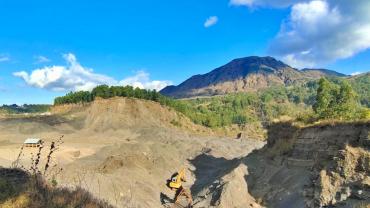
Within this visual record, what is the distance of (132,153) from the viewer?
56219 millimetres

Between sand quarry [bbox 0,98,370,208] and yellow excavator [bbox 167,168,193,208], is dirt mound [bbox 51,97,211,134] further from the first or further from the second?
yellow excavator [bbox 167,168,193,208]

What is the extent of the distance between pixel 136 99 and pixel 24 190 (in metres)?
126

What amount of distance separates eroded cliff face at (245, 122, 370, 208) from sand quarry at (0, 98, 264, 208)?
2104mm

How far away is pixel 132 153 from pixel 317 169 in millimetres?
31137

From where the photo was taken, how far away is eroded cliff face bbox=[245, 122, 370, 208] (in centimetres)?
2619

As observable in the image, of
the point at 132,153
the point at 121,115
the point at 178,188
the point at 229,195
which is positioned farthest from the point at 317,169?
the point at 121,115

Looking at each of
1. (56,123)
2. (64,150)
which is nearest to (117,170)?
(64,150)

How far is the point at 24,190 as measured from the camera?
977 centimetres

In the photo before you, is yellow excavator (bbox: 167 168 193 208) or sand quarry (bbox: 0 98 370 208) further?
yellow excavator (bbox: 167 168 193 208)

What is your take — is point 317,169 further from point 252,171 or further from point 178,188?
→ point 252,171

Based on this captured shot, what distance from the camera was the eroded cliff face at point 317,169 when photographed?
→ 26188 millimetres

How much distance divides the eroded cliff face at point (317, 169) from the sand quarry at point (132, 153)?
2104 mm

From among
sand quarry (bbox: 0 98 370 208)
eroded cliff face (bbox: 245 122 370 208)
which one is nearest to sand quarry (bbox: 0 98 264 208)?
sand quarry (bbox: 0 98 370 208)

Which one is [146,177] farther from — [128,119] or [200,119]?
[200,119]
